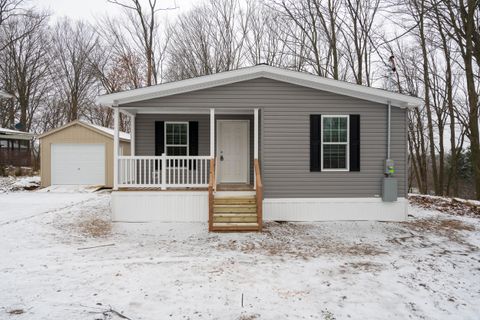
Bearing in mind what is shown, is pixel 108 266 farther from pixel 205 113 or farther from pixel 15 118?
pixel 15 118

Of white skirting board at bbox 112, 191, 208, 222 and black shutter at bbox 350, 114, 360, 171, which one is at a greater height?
black shutter at bbox 350, 114, 360, 171

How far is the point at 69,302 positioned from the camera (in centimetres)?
358

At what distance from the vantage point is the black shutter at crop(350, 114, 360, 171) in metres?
7.82

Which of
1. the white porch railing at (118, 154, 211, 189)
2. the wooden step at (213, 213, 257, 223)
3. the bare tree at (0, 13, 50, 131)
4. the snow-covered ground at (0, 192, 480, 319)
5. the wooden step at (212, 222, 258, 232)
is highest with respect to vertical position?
the bare tree at (0, 13, 50, 131)

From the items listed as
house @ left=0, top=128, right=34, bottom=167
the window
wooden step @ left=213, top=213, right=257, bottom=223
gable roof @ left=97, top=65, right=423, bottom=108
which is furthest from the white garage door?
wooden step @ left=213, top=213, right=257, bottom=223

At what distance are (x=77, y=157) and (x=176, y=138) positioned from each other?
8.32 meters

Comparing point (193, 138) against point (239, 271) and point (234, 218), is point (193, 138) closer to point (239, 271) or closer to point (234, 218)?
point (234, 218)

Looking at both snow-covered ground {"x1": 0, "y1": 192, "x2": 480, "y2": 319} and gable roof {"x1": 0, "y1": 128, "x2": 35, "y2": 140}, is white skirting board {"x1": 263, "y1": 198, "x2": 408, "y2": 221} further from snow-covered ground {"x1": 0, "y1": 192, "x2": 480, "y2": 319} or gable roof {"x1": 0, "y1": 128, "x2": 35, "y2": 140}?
gable roof {"x1": 0, "y1": 128, "x2": 35, "y2": 140}

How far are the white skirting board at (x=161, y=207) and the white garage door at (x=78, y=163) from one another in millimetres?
8057

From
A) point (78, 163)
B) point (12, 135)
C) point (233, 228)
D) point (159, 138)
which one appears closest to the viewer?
point (233, 228)

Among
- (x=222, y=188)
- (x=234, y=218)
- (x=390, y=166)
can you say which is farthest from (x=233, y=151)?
(x=390, y=166)

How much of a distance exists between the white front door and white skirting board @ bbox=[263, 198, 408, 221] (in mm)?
1678

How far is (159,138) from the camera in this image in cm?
901

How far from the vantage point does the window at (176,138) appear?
909 centimetres
